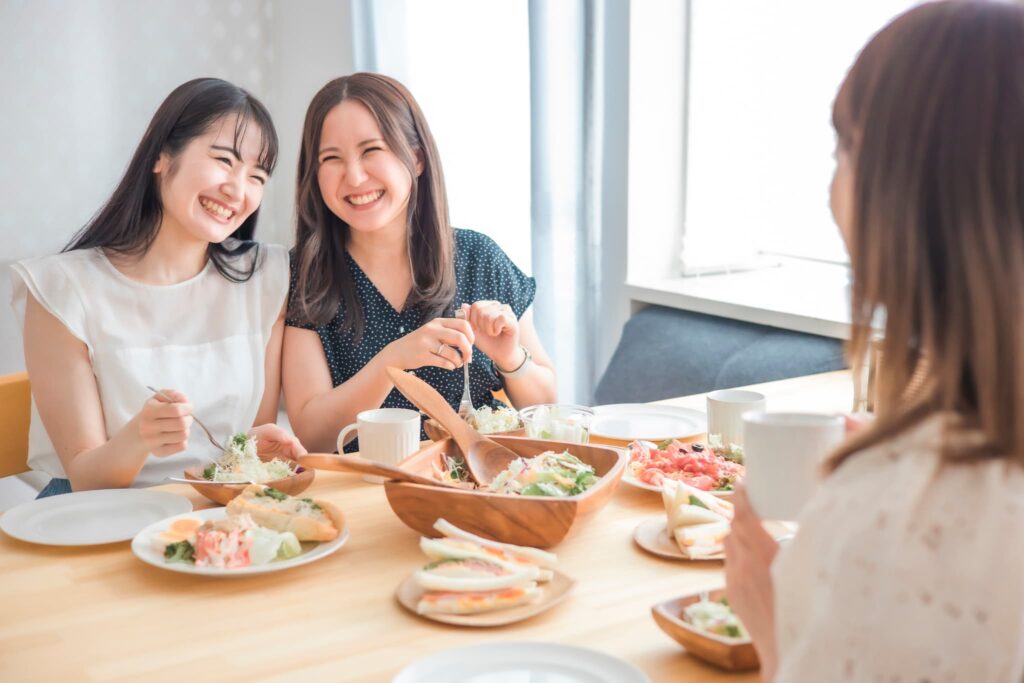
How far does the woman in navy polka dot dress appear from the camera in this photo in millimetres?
2039

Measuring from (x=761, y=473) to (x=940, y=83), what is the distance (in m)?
0.37

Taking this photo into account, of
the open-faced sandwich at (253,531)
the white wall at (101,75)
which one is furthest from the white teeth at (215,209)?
the white wall at (101,75)

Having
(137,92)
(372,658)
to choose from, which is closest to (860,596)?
(372,658)

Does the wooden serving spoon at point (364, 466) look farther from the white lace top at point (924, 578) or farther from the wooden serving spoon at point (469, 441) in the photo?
the white lace top at point (924, 578)

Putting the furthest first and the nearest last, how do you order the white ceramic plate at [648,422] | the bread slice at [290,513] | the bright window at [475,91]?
the bright window at [475,91]
the white ceramic plate at [648,422]
the bread slice at [290,513]

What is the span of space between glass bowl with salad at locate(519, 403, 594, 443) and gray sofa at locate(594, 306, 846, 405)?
0.95 metres

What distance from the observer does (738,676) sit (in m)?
0.96

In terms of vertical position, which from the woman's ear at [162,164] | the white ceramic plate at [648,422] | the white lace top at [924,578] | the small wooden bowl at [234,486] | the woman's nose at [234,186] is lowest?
the white ceramic plate at [648,422]

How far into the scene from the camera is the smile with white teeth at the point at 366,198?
2080 mm

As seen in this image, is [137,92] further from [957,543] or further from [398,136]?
[957,543]

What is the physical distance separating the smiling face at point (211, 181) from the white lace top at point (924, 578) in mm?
1485

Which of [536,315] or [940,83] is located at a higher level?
[940,83]

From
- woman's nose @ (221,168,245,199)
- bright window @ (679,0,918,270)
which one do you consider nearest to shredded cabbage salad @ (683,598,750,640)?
woman's nose @ (221,168,245,199)

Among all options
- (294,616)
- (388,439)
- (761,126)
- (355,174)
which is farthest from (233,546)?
(761,126)
